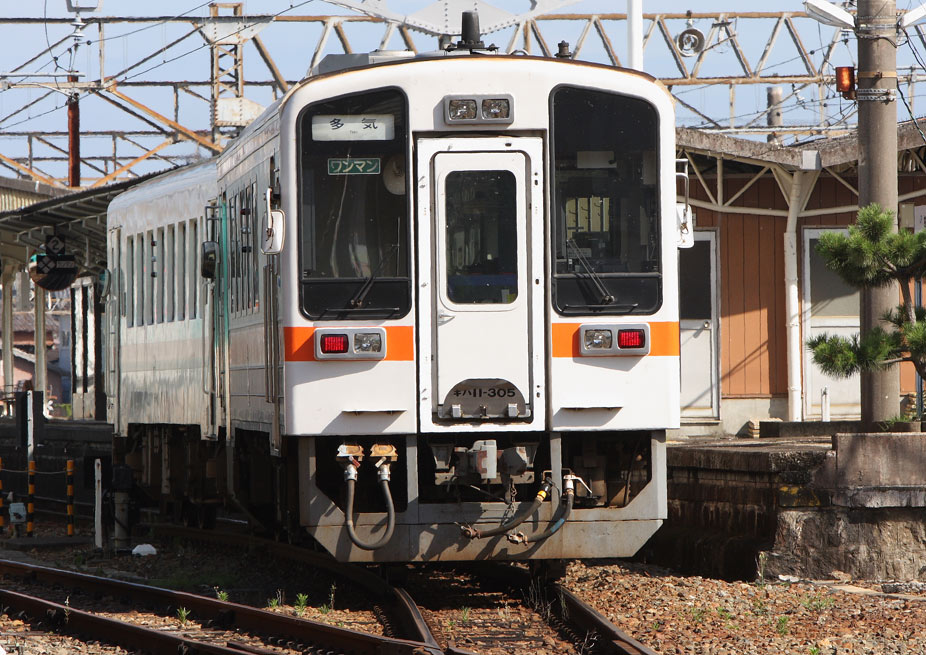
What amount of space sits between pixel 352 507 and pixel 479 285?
1473 millimetres

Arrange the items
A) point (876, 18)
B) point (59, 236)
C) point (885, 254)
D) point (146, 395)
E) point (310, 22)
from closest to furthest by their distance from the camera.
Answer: point (885, 254) < point (876, 18) < point (146, 395) < point (59, 236) < point (310, 22)

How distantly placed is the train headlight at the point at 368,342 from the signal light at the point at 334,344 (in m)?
0.06

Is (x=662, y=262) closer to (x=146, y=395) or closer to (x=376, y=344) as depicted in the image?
(x=376, y=344)

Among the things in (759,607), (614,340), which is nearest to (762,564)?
(759,607)

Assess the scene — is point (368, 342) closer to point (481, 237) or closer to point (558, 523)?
point (481, 237)

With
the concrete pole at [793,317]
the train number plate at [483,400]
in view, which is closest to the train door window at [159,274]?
the train number plate at [483,400]

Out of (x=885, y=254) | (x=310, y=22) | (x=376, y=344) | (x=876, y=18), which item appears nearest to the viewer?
(x=376, y=344)

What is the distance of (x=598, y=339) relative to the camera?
8.67 meters

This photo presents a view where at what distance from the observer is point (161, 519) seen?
16984 millimetres

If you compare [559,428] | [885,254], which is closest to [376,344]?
[559,428]

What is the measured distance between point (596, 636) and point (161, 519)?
33.7 ft

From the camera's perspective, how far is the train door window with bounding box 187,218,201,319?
41.3 ft

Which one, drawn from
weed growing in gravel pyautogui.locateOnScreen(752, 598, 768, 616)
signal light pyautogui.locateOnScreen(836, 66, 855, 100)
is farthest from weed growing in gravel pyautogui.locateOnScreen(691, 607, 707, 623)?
signal light pyautogui.locateOnScreen(836, 66, 855, 100)

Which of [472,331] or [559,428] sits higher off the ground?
[472,331]
